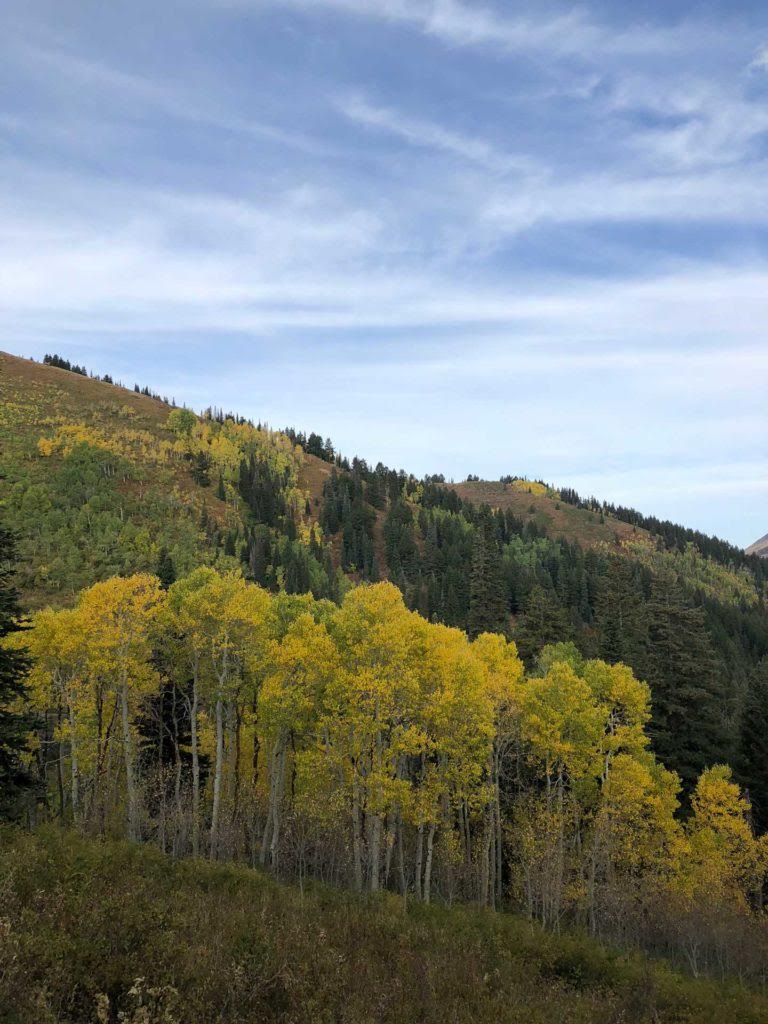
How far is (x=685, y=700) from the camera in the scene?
4556cm

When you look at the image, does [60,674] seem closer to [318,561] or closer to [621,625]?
[621,625]

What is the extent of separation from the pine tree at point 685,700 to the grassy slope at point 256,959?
27442 mm

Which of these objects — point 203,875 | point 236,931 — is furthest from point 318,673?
point 236,931

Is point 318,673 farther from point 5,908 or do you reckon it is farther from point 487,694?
point 5,908

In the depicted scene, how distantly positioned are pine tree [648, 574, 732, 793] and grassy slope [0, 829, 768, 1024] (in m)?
27.4

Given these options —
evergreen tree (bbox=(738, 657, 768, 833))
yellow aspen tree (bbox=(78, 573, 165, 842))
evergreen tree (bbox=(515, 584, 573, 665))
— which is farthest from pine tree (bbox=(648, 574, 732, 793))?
yellow aspen tree (bbox=(78, 573, 165, 842))

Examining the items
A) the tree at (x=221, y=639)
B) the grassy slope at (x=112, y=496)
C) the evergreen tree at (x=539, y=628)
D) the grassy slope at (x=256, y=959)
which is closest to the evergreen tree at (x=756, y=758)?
the evergreen tree at (x=539, y=628)

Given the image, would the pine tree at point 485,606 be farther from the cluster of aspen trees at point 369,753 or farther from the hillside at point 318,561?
the cluster of aspen trees at point 369,753

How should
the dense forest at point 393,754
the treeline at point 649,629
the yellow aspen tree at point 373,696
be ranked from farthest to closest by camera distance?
the treeline at point 649,629 → the dense forest at point 393,754 → the yellow aspen tree at point 373,696

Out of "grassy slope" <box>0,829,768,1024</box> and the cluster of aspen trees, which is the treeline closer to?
the cluster of aspen trees

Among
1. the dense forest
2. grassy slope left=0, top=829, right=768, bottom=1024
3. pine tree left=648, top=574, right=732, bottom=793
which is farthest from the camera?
pine tree left=648, top=574, right=732, bottom=793

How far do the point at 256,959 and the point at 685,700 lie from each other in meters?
43.9

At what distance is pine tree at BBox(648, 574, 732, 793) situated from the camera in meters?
43.8

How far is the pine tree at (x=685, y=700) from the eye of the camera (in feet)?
144
